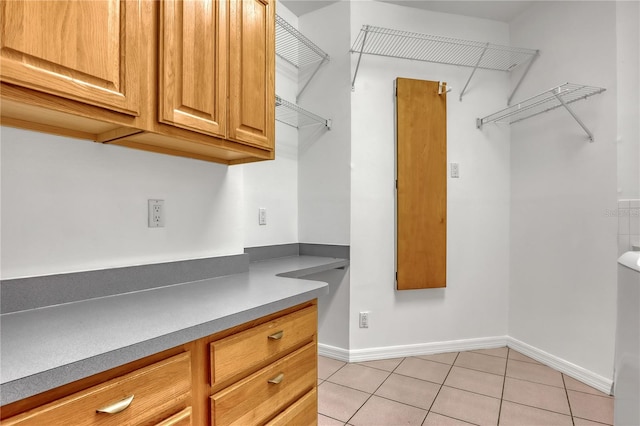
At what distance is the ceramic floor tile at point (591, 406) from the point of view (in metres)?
1.72

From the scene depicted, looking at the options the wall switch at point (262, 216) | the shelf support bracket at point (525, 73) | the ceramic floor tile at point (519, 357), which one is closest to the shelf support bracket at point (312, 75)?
the wall switch at point (262, 216)

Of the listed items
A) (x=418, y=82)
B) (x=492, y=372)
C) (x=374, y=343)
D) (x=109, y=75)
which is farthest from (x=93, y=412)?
(x=418, y=82)

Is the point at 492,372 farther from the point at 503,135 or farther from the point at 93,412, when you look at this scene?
the point at 93,412

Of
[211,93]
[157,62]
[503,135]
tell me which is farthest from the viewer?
[503,135]

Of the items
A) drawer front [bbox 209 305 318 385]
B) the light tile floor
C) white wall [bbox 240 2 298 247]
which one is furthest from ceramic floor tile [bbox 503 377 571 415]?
white wall [bbox 240 2 298 247]

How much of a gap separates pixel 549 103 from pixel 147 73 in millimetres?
2617

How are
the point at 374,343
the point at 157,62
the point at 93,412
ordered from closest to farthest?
1. the point at 93,412
2. the point at 157,62
3. the point at 374,343

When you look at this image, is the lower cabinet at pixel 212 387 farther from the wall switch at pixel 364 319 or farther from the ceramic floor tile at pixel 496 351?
the ceramic floor tile at pixel 496 351

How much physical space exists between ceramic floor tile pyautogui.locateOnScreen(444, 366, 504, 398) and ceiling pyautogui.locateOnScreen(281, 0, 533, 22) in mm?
2716

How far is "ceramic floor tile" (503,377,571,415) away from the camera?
184 centimetres

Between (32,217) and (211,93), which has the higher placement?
(211,93)

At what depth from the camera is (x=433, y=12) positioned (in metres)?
2.57

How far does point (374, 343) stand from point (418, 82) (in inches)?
79.9

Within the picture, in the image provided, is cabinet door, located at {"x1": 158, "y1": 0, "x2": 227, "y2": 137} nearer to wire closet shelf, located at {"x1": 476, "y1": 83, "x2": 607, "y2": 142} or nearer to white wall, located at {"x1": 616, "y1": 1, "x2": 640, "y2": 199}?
wire closet shelf, located at {"x1": 476, "y1": 83, "x2": 607, "y2": 142}
